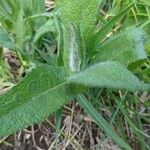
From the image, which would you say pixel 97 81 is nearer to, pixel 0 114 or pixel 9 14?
pixel 0 114

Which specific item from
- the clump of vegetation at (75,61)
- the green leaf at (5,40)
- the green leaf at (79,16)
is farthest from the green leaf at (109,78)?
the green leaf at (5,40)

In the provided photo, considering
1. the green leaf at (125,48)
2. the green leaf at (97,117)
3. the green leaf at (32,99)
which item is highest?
the green leaf at (32,99)

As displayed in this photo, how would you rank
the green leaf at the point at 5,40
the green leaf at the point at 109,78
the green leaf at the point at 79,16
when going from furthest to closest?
the green leaf at the point at 5,40
the green leaf at the point at 79,16
the green leaf at the point at 109,78

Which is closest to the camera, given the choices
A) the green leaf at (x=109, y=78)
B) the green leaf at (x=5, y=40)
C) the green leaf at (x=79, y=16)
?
the green leaf at (x=109, y=78)

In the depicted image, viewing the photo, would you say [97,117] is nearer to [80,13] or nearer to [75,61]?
[75,61]

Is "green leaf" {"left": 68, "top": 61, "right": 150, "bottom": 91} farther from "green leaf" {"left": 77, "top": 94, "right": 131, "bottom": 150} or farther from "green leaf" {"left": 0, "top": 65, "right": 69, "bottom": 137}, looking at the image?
"green leaf" {"left": 77, "top": 94, "right": 131, "bottom": 150}

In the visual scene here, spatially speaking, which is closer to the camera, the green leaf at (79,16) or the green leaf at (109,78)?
the green leaf at (109,78)

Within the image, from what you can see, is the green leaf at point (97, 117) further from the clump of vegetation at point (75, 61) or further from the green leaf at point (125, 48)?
the green leaf at point (125, 48)

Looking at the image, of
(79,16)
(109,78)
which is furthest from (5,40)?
(109,78)
